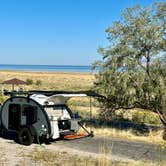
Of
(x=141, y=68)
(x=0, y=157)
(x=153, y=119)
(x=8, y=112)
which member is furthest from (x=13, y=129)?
(x=153, y=119)

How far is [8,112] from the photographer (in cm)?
1405

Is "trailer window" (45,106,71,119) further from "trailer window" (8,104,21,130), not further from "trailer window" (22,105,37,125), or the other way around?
"trailer window" (8,104,21,130)

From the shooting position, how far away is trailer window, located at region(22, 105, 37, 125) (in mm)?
13148

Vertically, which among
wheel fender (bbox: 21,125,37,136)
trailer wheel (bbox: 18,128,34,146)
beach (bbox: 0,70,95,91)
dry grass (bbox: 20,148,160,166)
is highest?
beach (bbox: 0,70,95,91)

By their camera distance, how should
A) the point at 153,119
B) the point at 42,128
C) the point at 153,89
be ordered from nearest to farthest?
the point at 42,128 < the point at 153,89 < the point at 153,119

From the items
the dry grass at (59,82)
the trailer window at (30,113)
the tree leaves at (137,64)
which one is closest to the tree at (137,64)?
the tree leaves at (137,64)

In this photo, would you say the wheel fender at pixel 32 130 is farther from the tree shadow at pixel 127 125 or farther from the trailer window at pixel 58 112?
the tree shadow at pixel 127 125

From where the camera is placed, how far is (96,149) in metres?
12.5

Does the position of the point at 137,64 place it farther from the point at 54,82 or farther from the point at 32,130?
the point at 54,82

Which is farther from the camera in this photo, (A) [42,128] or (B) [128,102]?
(B) [128,102]

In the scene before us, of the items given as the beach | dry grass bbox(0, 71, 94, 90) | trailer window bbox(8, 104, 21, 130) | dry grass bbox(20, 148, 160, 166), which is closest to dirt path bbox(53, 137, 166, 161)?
dry grass bbox(20, 148, 160, 166)

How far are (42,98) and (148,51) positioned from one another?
490 cm

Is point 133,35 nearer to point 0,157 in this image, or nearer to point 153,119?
point 153,119

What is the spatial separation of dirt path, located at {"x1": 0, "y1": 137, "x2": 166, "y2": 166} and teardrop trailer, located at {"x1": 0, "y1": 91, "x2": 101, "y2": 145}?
1.11 ft
